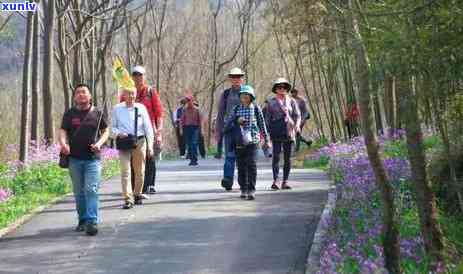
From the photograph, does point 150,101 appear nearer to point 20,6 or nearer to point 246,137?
point 246,137

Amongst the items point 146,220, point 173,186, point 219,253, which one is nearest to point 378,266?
point 219,253

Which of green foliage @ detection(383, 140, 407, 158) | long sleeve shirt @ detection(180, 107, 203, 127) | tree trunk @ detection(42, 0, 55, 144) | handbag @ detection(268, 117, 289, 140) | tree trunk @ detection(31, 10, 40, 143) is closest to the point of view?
handbag @ detection(268, 117, 289, 140)

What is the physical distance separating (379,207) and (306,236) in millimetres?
1058

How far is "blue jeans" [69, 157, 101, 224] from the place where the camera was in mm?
9680

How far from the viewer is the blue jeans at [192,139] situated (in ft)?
69.4

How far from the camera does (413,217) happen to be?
9414 mm

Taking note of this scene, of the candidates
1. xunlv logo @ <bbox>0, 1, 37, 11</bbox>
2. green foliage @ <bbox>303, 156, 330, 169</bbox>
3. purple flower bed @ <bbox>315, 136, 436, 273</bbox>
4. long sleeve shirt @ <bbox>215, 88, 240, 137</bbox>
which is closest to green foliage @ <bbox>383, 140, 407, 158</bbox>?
purple flower bed @ <bbox>315, 136, 436, 273</bbox>

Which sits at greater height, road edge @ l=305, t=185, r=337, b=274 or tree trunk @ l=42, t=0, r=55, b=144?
tree trunk @ l=42, t=0, r=55, b=144

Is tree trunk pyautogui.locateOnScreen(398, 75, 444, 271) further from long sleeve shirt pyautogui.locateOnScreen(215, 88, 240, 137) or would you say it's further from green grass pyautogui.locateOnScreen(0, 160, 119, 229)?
long sleeve shirt pyautogui.locateOnScreen(215, 88, 240, 137)

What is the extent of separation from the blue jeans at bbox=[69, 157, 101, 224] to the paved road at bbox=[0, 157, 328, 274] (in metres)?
0.25

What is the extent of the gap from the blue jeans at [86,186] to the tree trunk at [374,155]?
12.4ft

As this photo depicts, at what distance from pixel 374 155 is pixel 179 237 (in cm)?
328

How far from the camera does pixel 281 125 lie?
43.9 ft

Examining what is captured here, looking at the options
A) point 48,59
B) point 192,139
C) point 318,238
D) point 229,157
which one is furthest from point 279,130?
point 48,59
